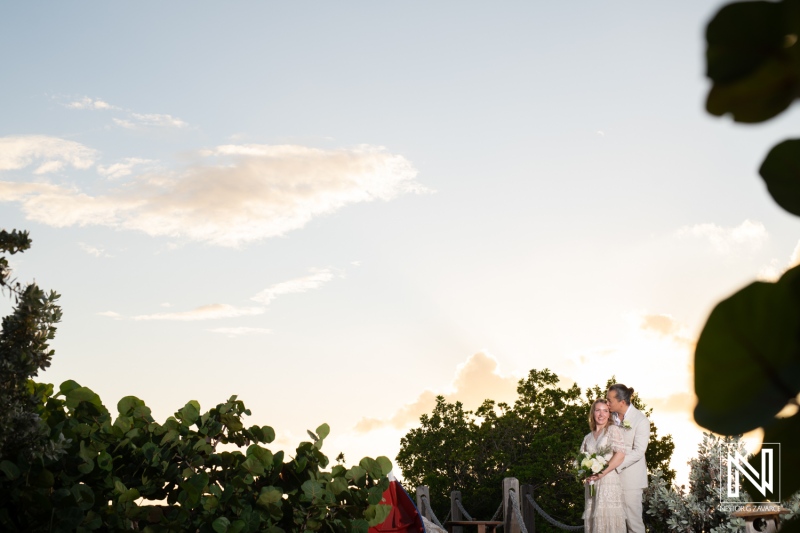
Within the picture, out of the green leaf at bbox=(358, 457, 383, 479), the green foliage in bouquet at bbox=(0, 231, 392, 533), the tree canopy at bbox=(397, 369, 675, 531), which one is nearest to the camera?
the green foliage in bouquet at bbox=(0, 231, 392, 533)

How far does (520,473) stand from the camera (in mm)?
26094

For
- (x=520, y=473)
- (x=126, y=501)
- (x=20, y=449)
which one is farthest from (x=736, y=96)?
(x=520, y=473)

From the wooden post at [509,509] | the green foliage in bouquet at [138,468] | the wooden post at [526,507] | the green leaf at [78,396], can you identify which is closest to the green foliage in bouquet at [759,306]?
the green foliage in bouquet at [138,468]

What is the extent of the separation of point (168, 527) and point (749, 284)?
3.89 m

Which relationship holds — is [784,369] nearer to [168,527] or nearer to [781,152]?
[781,152]

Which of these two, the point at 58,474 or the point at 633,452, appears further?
the point at 633,452

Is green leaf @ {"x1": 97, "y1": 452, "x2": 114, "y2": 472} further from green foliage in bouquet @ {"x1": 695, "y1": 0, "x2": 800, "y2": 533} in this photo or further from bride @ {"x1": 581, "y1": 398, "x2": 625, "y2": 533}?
bride @ {"x1": 581, "y1": 398, "x2": 625, "y2": 533}

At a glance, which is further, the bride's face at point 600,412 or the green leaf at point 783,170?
the bride's face at point 600,412

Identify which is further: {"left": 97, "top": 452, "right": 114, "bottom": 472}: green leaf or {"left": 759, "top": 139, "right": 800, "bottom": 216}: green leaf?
{"left": 97, "top": 452, "right": 114, "bottom": 472}: green leaf

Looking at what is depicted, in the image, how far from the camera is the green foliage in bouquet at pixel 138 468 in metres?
3.35

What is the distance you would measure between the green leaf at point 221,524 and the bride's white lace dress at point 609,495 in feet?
24.2

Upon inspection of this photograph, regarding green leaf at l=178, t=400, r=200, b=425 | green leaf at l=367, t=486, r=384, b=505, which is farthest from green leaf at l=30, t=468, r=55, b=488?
green leaf at l=367, t=486, r=384, b=505

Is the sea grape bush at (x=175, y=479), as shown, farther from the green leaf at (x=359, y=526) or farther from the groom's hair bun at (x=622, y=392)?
the groom's hair bun at (x=622, y=392)

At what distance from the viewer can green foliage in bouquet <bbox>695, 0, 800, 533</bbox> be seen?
0.28m
